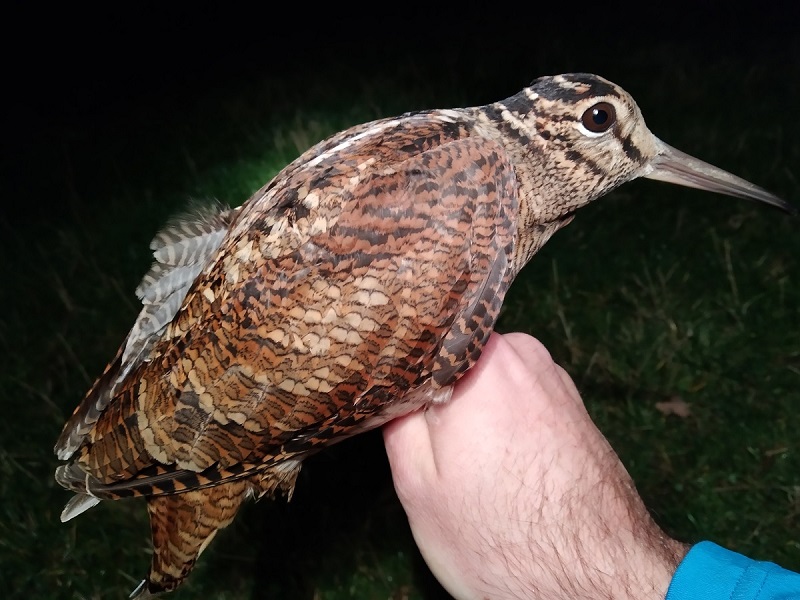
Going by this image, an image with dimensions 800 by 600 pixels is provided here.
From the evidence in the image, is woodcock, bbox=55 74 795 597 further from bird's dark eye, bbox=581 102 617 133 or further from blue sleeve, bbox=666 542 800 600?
blue sleeve, bbox=666 542 800 600

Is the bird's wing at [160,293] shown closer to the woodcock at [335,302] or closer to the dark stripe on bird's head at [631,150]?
the woodcock at [335,302]

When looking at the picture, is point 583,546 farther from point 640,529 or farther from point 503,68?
point 503,68

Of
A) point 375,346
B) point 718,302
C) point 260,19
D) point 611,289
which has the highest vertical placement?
point 260,19

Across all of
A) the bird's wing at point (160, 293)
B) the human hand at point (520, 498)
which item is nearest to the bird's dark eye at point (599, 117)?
the human hand at point (520, 498)

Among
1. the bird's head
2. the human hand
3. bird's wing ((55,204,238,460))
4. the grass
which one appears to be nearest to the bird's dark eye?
the bird's head

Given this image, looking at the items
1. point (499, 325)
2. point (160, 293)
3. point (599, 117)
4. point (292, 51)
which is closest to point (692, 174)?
point (599, 117)

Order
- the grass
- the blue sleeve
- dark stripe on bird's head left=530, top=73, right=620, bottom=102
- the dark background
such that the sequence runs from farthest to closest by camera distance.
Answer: the dark background < the grass < dark stripe on bird's head left=530, top=73, right=620, bottom=102 < the blue sleeve

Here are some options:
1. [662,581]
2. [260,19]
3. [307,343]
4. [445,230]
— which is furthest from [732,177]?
[260,19]

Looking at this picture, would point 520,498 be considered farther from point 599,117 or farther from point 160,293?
point 160,293

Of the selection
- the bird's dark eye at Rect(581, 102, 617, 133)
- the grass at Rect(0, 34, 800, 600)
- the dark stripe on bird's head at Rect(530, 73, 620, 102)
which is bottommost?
the grass at Rect(0, 34, 800, 600)
